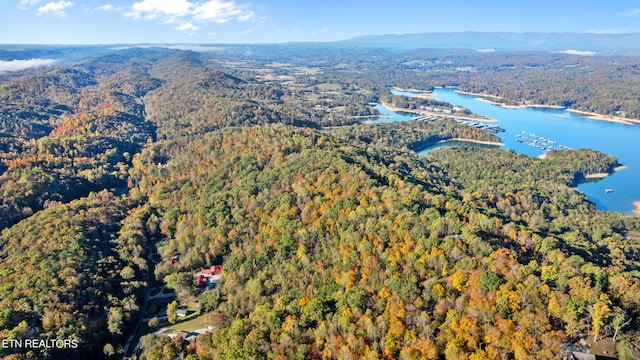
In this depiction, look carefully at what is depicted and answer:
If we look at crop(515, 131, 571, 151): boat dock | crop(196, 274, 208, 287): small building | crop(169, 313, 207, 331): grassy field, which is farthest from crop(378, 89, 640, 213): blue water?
crop(169, 313, 207, 331): grassy field

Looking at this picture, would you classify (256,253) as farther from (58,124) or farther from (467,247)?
(58,124)

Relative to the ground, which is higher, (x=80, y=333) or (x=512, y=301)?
(x=512, y=301)

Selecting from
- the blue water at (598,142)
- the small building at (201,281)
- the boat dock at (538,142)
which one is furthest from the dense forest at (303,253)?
the boat dock at (538,142)

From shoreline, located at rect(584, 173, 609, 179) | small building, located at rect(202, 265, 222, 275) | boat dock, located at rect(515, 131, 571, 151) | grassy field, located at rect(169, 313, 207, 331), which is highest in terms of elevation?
boat dock, located at rect(515, 131, 571, 151)

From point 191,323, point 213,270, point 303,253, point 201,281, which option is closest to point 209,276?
point 213,270

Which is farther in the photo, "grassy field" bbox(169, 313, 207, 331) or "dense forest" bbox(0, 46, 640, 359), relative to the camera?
"grassy field" bbox(169, 313, 207, 331)

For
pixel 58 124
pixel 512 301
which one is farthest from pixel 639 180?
pixel 58 124

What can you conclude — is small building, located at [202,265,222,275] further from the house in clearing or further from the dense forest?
the dense forest

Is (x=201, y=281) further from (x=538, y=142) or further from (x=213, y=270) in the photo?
(x=538, y=142)
